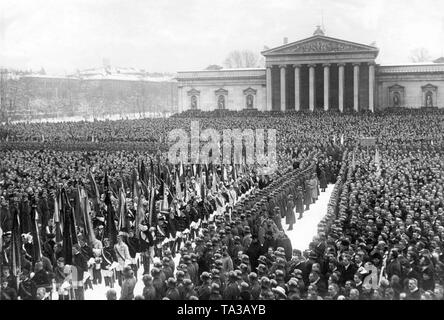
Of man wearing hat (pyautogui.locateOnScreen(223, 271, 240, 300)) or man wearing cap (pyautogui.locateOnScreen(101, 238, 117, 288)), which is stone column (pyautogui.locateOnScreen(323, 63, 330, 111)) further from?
man wearing hat (pyautogui.locateOnScreen(223, 271, 240, 300))

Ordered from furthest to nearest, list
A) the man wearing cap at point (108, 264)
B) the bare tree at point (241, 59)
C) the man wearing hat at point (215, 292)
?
1. the bare tree at point (241, 59)
2. the man wearing cap at point (108, 264)
3. the man wearing hat at point (215, 292)

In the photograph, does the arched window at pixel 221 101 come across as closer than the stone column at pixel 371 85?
No

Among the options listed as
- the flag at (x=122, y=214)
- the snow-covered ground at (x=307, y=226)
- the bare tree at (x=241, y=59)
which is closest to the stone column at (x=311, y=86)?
the bare tree at (x=241, y=59)

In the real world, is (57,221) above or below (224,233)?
below

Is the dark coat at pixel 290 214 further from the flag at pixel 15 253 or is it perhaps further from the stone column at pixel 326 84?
the stone column at pixel 326 84

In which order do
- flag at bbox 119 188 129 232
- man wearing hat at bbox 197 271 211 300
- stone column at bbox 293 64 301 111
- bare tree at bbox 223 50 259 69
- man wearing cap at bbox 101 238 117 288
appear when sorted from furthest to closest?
bare tree at bbox 223 50 259 69, stone column at bbox 293 64 301 111, flag at bbox 119 188 129 232, man wearing cap at bbox 101 238 117 288, man wearing hat at bbox 197 271 211 300

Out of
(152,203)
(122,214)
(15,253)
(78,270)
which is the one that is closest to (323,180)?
(152,203)

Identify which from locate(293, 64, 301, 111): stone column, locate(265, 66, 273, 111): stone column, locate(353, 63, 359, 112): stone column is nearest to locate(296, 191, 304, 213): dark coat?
locate(353, 63, 359, 112): stone column

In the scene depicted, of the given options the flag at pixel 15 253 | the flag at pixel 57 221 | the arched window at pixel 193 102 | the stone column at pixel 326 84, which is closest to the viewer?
the flag at pixel 15 253

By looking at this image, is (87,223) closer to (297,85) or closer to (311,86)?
(297,85)
